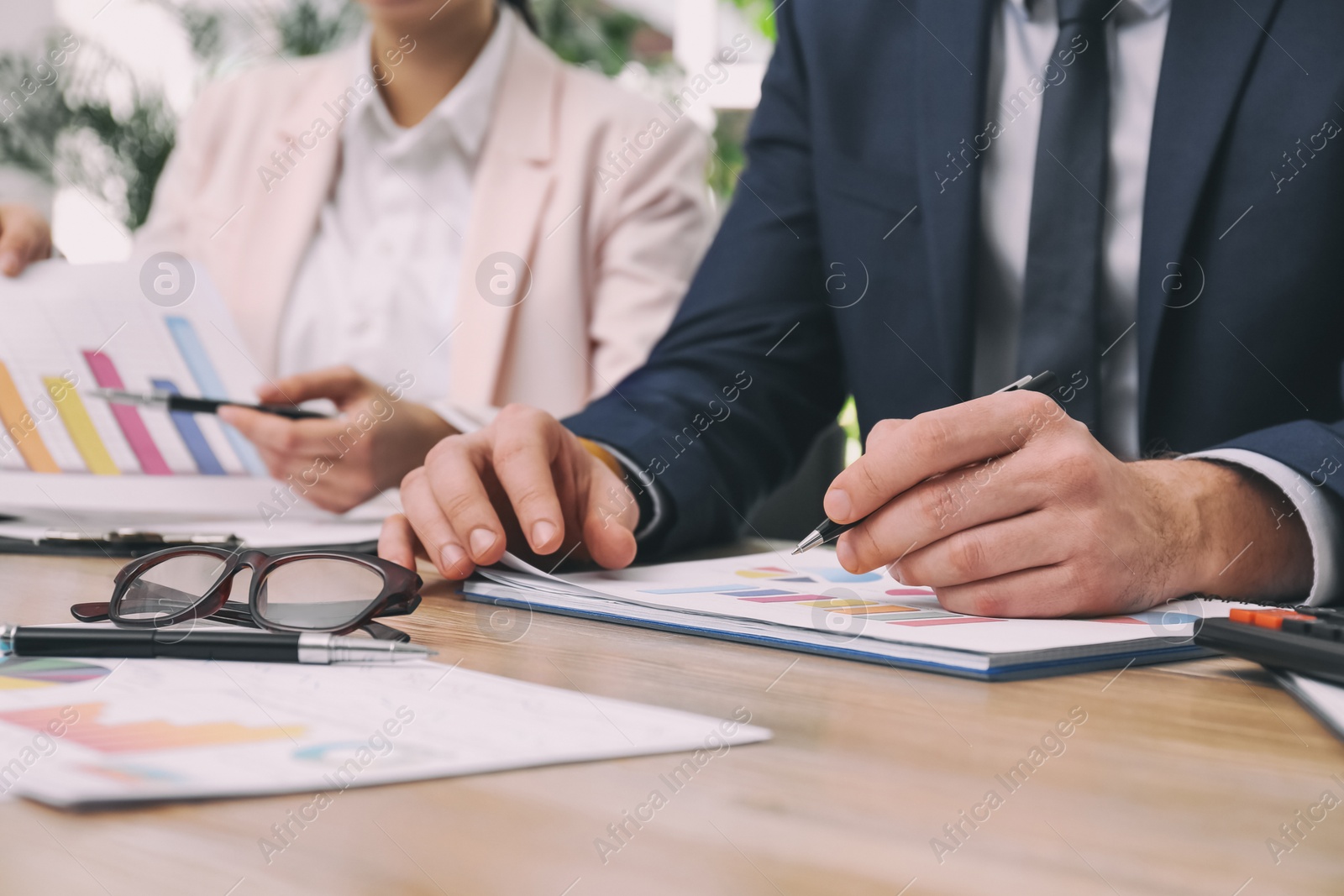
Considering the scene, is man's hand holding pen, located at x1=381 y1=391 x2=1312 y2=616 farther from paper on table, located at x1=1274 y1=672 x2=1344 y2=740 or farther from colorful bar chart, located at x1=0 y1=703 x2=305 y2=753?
colorful bar chart, located at x1=0 y1=703 x2=305 y2=753

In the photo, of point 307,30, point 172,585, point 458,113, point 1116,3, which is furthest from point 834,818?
point 307,30

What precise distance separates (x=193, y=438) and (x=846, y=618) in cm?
78

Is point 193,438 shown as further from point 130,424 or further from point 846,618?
point 846,618

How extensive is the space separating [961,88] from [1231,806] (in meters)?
0.83

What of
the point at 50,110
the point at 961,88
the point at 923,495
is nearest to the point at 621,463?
the point at 923,495

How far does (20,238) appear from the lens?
119cm

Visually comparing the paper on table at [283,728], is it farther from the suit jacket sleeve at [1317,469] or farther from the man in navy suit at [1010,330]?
the suit jacket sleeve at [1317,469]

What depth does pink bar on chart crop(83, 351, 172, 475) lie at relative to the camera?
1.08 metres

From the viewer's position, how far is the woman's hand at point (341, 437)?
107 cm

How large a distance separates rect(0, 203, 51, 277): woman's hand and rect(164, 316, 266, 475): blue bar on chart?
0.66ft

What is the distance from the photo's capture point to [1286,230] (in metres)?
0.92

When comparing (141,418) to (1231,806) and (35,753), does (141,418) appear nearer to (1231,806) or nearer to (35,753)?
(35,753)

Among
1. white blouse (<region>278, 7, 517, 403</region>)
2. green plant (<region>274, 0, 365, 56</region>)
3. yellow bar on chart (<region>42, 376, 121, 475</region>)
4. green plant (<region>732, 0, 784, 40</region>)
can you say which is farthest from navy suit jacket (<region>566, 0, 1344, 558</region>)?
green plant (<region>732, 0, 784, 40</region>)

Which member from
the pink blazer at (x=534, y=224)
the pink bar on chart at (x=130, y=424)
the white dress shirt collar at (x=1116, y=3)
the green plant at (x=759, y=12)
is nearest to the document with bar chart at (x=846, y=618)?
the pink bar on chart at (x=130, y=424)
